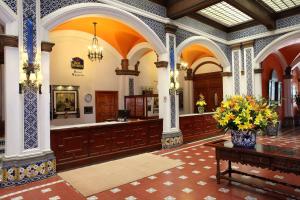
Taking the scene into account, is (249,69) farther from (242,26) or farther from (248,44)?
(242,26)

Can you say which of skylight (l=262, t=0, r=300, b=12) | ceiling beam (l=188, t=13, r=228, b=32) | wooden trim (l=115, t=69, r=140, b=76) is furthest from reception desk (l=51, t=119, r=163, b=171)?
skylight (l=262, t=0, r=300, b=12)

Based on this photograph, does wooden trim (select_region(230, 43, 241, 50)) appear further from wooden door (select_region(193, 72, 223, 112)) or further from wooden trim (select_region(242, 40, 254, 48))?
wooden door (select_region(193, 72, 223, 112))

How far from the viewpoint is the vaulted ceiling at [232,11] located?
6637 millimetres

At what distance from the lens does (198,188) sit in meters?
4.05

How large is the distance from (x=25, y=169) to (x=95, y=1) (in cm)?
413

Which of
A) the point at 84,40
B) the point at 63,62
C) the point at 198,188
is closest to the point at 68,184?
the point at 198,188

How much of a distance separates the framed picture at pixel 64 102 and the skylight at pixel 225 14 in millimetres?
5775

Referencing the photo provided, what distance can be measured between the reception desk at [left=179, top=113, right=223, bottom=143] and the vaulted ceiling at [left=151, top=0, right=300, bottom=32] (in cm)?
374

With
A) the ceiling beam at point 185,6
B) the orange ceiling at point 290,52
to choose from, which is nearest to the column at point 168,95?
the ceiling beam at point 185,6

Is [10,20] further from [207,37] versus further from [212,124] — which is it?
[212,124]

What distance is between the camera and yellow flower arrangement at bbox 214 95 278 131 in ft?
11.9

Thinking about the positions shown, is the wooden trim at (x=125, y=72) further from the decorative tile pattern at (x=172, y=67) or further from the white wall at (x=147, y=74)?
the decorative tile pattern at (x=172, y=67)

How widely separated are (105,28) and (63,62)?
213cm

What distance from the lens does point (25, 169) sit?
173 inches
